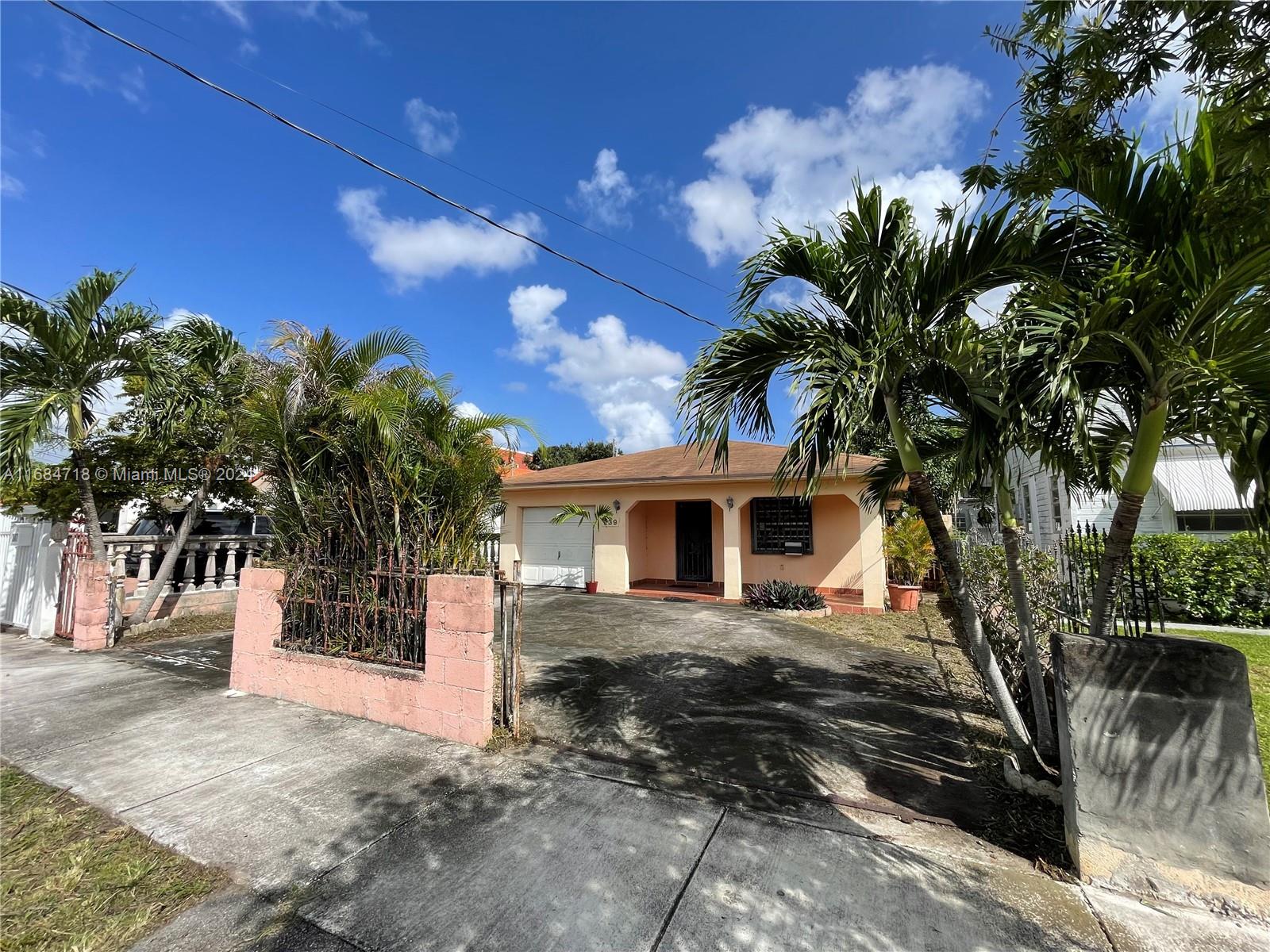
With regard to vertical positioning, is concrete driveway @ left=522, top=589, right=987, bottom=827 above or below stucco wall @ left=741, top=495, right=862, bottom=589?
below

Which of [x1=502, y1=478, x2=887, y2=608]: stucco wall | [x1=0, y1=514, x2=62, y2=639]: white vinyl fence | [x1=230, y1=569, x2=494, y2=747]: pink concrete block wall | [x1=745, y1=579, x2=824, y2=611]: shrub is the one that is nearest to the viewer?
[x1=230, y1=569, x2=494, y2=747]: pink concrete block wall

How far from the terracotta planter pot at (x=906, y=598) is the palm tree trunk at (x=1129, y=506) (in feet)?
27.7

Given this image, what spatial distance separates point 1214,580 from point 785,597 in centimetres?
670

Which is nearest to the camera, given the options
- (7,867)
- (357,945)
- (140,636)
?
(357,945)

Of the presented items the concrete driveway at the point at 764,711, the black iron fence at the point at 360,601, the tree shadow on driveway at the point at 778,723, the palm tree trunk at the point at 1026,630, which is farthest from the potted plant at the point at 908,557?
the black iron fence at the point at 360,601

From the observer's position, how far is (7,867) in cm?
282

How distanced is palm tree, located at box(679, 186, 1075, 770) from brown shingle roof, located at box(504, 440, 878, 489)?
6823mm

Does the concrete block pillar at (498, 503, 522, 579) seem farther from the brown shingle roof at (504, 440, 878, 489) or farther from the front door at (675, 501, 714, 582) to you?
the front door at (675, 501, 714, 582)

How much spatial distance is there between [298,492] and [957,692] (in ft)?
23.2

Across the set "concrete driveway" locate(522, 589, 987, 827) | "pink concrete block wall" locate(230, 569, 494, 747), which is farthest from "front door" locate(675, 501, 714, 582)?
"pink concrete block wall" locate(230, 569, 494, 747)

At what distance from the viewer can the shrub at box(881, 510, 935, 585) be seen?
11406mm

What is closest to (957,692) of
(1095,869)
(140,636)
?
(1095,869)

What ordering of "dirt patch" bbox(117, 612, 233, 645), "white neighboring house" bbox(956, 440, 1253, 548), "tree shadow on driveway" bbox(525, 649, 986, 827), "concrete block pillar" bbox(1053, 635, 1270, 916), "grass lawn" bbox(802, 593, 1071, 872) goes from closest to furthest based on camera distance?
1. "concrete block pillar" bbox(1053, 635, 1270, 916)
2. "grass lawn" bbox(802, 593, 1071, 872)
3. "tree shadow on driveway" bbox(525, 649, 986, 827)
4. "dirt patch" bbox(117, 612, 233, 645)
5. "white neighboring house" bbox(956, 440, 1253, 548)

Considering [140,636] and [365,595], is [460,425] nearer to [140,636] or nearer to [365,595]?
[365,595]
